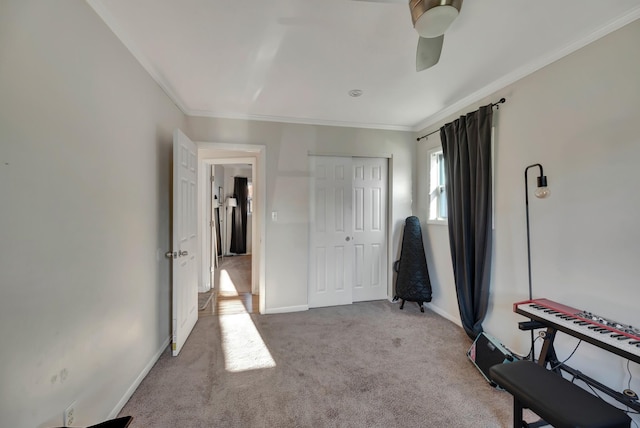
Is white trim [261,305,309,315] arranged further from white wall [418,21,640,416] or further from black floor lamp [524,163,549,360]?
black floor lamp [524,163,549,360]

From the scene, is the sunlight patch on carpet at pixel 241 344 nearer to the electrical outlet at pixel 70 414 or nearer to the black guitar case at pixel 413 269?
the electrical outlet at pixel 70 414

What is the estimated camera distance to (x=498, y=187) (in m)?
2.53

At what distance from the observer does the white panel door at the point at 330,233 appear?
3.64 metres

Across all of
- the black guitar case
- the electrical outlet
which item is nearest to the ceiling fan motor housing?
the electrical outlet

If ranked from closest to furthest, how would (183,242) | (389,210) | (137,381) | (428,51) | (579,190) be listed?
(428,51) < (579,190) < (137,381) < (183,242) < (389,210)

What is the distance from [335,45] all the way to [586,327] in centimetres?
233

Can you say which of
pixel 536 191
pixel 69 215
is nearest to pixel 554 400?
pixel 536 191

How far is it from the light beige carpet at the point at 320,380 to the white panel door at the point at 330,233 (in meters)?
0.65

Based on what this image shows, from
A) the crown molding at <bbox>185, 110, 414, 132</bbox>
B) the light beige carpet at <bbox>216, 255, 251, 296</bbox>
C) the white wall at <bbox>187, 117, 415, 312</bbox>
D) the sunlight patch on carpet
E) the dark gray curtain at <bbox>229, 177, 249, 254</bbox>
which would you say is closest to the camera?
the sunlight patch on carpet

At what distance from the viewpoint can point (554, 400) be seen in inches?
48.6

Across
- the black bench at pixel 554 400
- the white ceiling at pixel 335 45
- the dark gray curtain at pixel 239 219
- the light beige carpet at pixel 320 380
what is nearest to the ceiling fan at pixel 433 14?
the white ceiling at pixel 335 45

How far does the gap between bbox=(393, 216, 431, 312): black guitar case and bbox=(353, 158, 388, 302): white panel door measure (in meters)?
0.38

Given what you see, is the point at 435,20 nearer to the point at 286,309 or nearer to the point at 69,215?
the point at 69,215

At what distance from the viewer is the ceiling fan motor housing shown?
120 centimetres
